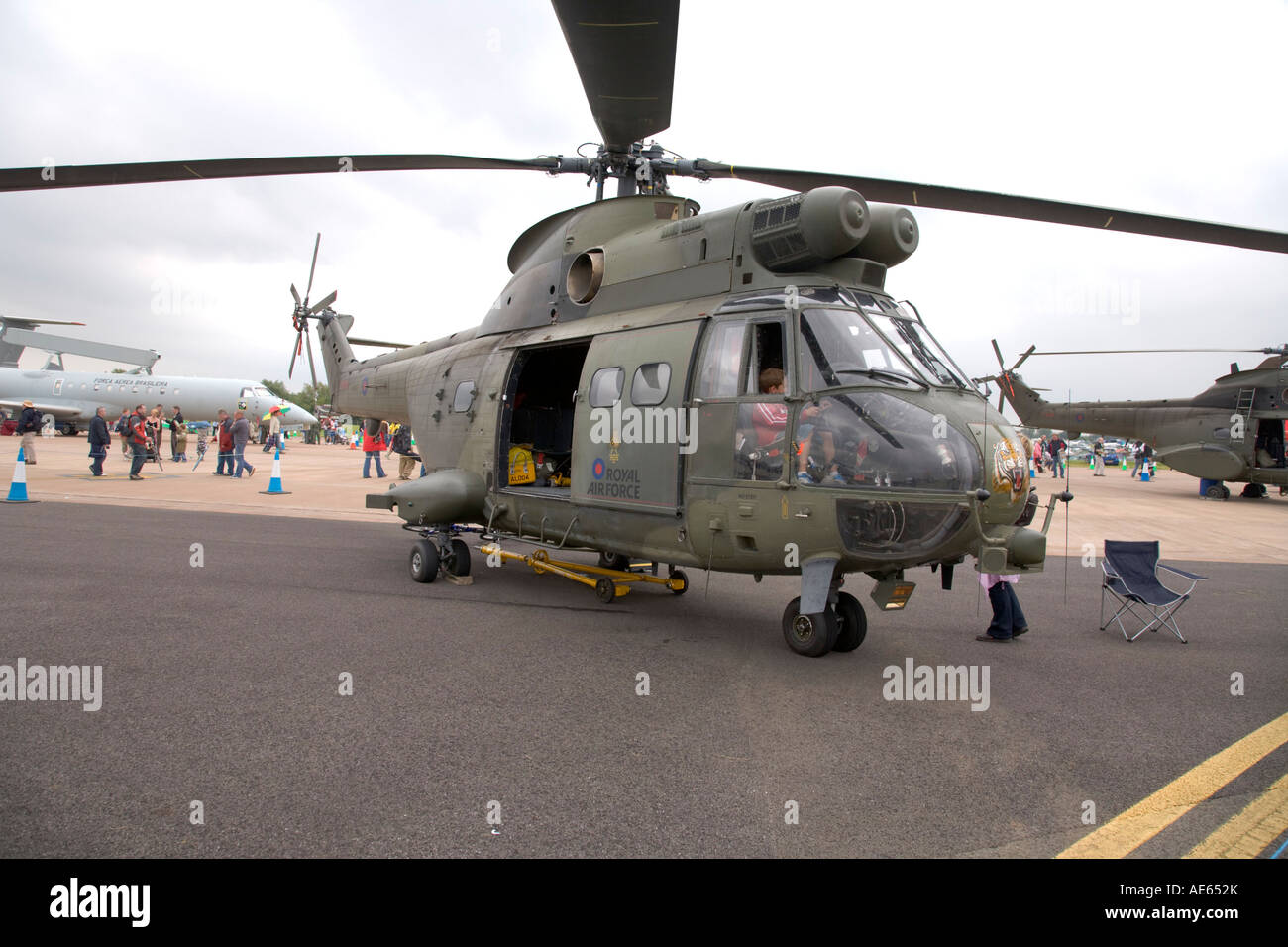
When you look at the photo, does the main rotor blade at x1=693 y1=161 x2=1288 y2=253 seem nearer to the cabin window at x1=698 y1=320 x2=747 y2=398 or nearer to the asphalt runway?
the cabin window at x1=698 y1=320 x2=747 y2=398

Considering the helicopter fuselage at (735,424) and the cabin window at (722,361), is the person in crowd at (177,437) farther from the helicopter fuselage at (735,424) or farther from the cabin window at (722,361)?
the cabin window at (722,361)

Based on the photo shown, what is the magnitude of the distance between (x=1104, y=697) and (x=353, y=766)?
498 cm

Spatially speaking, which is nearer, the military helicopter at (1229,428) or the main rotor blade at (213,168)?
the main rotor blade at (213,168)

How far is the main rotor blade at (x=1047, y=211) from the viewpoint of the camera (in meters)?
5.80

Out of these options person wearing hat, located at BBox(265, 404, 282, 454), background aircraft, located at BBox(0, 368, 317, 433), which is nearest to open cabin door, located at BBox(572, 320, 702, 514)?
person wearing hat, located at BBox(265, 404, 282, 454)

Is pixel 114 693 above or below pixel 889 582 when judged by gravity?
below

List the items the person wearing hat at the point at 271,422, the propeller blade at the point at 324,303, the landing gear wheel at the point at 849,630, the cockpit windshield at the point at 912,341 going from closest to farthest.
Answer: the cockpit windshield at the point at 912,341, the landing gear wheel at the point at 849,630, the propeller blade at the point at 324,303, the person wearing hat at the point at 271,422

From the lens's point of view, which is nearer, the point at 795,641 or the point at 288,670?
the point at 288,670

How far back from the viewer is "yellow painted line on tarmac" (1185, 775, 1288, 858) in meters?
3.23

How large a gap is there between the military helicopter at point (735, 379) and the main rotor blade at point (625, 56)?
0.07 feet

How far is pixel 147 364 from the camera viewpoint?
47656mm

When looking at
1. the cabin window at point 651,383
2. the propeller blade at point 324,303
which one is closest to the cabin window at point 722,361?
the cabin window at point 651,383

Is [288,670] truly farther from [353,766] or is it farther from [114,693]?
[353,766]

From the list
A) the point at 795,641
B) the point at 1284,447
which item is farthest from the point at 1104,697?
the point at 1284,447
